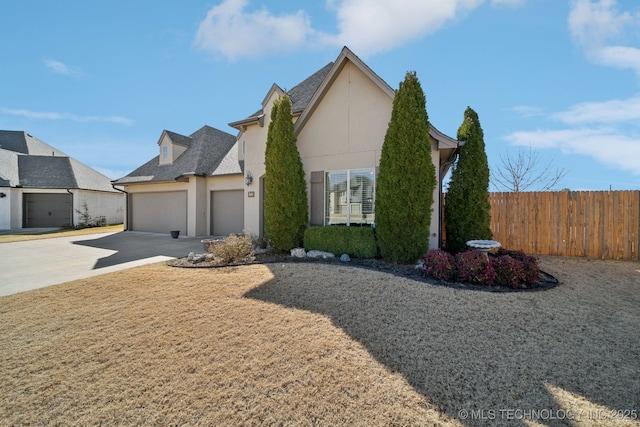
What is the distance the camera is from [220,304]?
4.83 metres

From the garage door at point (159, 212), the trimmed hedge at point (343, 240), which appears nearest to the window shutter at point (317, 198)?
the trimmed hedge at point (343, 240)

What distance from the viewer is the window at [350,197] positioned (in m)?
9.05

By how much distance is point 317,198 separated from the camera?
10.1 metres

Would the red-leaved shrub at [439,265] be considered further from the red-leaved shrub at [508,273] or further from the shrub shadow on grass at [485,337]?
the red-leaved shrub at [508,273]

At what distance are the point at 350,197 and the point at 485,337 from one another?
20.5 feet

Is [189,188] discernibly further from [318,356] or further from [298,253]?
[318,356]

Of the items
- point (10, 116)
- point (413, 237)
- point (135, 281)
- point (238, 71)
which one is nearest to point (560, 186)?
point (413, 237)

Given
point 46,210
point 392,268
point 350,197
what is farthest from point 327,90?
point 46,210

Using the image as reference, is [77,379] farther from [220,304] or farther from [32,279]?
[32,279]

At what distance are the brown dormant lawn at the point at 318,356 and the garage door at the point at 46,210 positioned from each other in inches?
893

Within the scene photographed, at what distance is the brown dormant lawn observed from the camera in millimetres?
2436

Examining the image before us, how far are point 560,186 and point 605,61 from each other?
10292mm

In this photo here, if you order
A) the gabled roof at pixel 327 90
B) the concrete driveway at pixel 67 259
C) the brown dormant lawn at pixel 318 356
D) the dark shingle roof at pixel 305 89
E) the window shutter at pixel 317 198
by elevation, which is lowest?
the brown dormant lawn at pixel 318 356

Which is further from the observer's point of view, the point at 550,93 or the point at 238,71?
the point at 238,71
